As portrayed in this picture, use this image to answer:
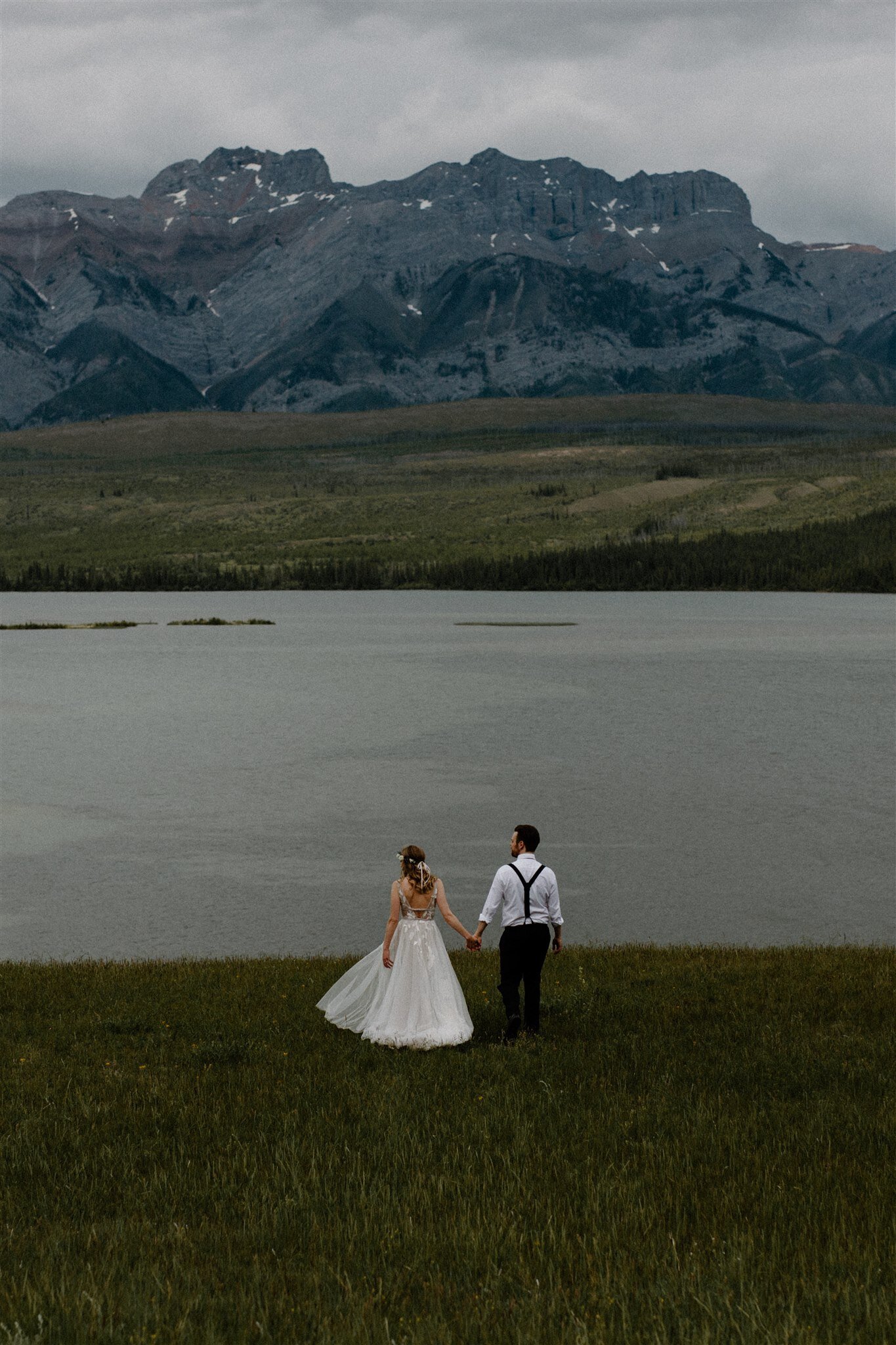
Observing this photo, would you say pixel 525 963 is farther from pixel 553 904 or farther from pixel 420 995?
pixel 420 995

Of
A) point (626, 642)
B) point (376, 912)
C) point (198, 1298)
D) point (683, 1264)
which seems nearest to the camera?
point (198, 1298)

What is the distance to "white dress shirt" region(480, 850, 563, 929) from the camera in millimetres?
16344

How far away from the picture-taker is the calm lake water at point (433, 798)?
1330 inches

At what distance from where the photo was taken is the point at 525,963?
662 inches

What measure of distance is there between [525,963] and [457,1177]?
221 inches

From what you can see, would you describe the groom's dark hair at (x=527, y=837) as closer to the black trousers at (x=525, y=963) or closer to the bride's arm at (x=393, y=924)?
the black trousers at (x=525, y=963)

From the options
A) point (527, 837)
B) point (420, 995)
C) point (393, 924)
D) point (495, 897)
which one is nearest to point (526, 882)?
point (495, 897)

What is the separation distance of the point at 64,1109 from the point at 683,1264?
7012 millimetres

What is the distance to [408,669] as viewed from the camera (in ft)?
370

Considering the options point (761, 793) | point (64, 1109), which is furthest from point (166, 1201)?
point (761, 793)


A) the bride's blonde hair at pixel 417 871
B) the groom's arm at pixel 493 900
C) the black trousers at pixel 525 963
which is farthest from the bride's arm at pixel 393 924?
the black trousers at pixel 525 963

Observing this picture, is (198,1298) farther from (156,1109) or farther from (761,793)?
(761,793)

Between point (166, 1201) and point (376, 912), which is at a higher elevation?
point (166, 1201)

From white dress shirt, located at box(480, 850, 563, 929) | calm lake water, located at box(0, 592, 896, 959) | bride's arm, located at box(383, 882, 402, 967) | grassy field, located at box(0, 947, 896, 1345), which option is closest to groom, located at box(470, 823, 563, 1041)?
white dress shirt, located at box(480, 850, 563, 929)
